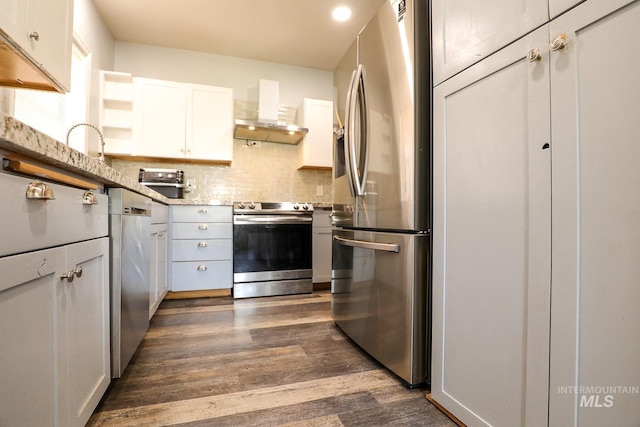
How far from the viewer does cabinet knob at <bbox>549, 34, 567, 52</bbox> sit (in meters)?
0.75

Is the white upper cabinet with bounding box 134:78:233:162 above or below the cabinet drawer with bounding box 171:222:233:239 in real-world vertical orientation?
above

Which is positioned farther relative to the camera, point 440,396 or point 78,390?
point 440,396

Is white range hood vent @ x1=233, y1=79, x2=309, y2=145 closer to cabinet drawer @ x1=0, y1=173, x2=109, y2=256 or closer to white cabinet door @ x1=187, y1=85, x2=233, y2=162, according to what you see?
white cabinet door @ x1=187, y1=85, x2=233, y2=162

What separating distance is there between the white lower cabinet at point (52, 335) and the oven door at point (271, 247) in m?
1.76

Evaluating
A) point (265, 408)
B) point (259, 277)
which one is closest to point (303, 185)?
point (259, 277)

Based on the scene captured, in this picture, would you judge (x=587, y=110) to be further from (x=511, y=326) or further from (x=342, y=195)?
(x=342, y=195)

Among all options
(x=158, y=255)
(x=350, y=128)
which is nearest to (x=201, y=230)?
(x=158, y=255)

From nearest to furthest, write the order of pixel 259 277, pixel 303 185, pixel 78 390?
pixel 78 390 < pixel 259 277 < pixel 303 185

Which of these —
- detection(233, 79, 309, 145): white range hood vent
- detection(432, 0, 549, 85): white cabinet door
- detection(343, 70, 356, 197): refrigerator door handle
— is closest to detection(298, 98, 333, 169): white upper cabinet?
detection(233, 79, 309, 145): white range hood vent

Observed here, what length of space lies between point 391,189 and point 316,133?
2.22 meters

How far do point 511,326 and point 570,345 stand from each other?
165mm

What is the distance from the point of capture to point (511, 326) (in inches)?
35.3

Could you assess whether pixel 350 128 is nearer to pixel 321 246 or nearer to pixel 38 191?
pixel 38 191

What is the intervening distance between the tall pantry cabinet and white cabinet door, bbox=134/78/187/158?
2.77 meters
